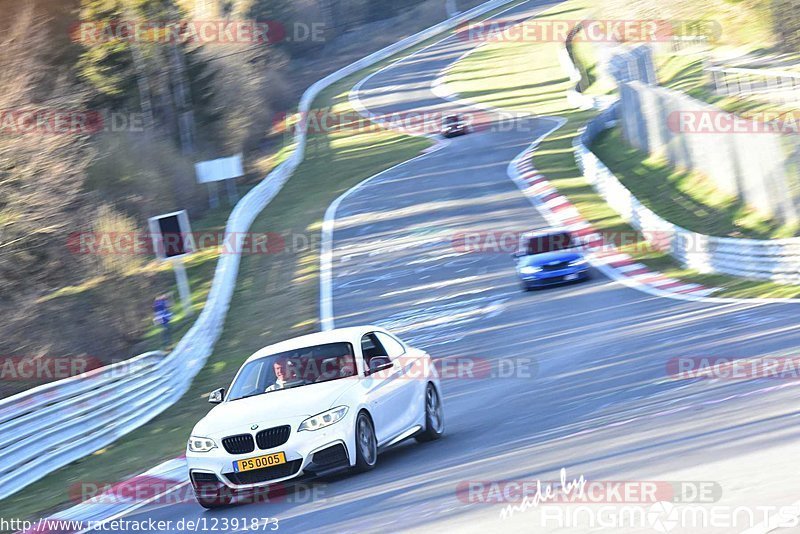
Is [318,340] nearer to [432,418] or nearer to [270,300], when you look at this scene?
[432,418]

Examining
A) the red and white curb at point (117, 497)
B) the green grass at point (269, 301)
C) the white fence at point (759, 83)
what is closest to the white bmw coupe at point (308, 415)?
the red and white curb at point (117, 497)

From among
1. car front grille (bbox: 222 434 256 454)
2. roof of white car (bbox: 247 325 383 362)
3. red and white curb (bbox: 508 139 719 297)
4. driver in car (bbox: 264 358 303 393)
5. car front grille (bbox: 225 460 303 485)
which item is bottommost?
red and white curb (bbox: 508 139 719 297)

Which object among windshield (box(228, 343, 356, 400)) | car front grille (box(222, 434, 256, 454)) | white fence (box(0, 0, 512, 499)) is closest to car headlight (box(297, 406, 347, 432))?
car front grille (box(222, 434, 256, 454))

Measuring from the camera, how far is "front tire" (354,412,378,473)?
33.7 ft

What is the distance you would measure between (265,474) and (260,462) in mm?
114

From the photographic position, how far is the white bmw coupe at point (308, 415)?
992 centimetres

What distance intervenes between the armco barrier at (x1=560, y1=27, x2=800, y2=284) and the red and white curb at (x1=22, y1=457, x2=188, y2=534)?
464 inches

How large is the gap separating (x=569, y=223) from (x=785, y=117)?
6186 mm

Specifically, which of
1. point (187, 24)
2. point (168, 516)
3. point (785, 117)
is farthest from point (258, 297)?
point (187, 24)

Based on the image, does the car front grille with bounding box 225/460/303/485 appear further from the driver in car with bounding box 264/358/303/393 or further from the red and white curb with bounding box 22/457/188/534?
the red and white curb with bounding box 22/457/188/534

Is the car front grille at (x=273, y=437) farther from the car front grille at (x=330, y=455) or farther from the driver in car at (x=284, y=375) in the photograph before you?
the driver in car at (x=284, y=375)

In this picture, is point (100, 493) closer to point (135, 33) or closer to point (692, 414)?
point (692, 414)

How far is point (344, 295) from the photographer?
27906mm

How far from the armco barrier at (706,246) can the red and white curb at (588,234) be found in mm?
895
